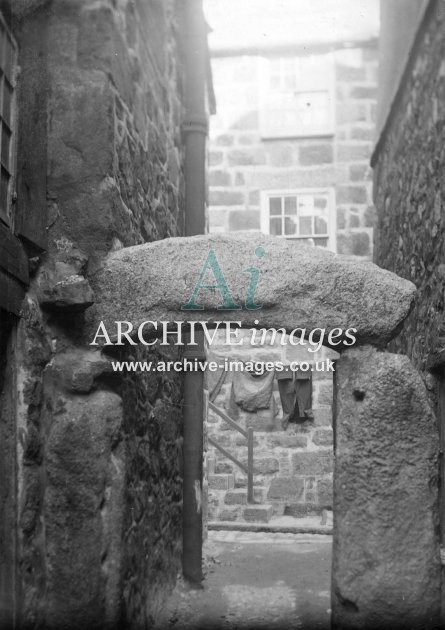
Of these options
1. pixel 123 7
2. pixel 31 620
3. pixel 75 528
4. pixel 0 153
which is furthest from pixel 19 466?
pixel 123 7

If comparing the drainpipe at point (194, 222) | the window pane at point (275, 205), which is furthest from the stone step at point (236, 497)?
the drainpipe at point (194, 222)

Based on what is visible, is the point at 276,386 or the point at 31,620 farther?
the point at 276,386

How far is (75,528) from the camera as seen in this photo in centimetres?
316

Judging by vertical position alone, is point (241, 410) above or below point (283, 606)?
above

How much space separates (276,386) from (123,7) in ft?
20.4

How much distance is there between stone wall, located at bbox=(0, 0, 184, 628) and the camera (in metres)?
3.14

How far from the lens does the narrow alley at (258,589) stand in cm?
459

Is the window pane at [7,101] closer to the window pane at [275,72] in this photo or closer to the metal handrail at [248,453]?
the metal handrail at [248,453]

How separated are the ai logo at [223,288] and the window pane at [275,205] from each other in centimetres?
637

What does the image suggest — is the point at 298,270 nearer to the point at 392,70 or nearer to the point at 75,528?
the point at 75,528

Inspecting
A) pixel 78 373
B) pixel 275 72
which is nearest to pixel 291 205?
pixel 275 72

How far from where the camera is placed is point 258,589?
207 inches

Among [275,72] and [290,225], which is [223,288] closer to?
[290,225]

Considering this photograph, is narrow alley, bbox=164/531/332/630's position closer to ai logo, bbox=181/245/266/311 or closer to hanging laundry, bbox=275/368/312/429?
ai logo, bbox=181/245/266/311
